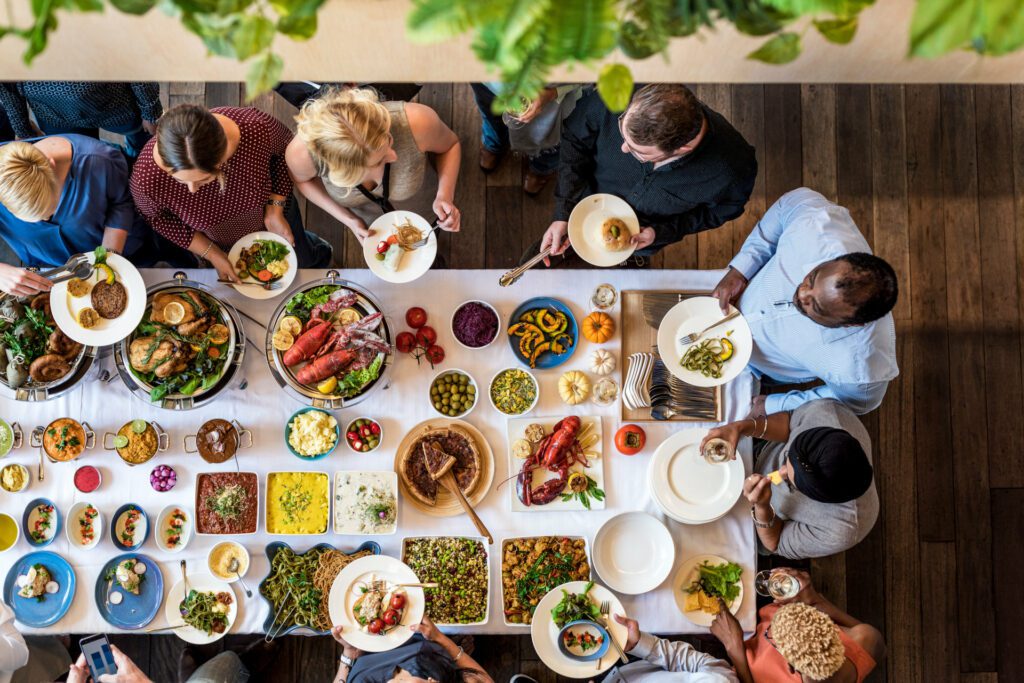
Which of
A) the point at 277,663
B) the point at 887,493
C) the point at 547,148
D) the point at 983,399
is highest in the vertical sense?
the point at 547,148

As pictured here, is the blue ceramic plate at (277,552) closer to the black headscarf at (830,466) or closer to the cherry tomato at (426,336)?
the cherry tomato at (426,336)

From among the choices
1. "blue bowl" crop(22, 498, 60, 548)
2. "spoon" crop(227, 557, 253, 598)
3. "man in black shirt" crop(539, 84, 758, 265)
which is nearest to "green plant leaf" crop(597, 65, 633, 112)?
"man in black shirt" crop(539, 84, 758, 265)

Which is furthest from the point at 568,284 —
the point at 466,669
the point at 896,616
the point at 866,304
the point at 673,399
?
the point at 896,616

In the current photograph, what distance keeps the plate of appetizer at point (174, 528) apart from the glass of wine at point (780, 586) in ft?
7.12

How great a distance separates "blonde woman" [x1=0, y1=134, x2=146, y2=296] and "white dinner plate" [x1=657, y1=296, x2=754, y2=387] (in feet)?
6.77

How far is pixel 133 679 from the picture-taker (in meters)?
2.43

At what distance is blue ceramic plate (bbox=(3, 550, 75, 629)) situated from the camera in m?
2.36

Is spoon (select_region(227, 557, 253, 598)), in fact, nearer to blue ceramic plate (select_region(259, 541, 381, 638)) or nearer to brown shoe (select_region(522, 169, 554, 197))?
blue ceramic plate (select_region(259, 541, 381, 638))

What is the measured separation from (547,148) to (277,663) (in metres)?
2.84

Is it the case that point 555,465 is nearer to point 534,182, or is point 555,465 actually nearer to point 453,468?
point 453,468

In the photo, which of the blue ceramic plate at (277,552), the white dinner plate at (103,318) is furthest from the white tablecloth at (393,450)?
the white dinner plate at (103,318)

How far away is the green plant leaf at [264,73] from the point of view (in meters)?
0.86

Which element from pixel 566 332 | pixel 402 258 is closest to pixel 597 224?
pixel 566 332

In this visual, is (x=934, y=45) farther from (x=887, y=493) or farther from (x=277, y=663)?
(x=277, y=663)
